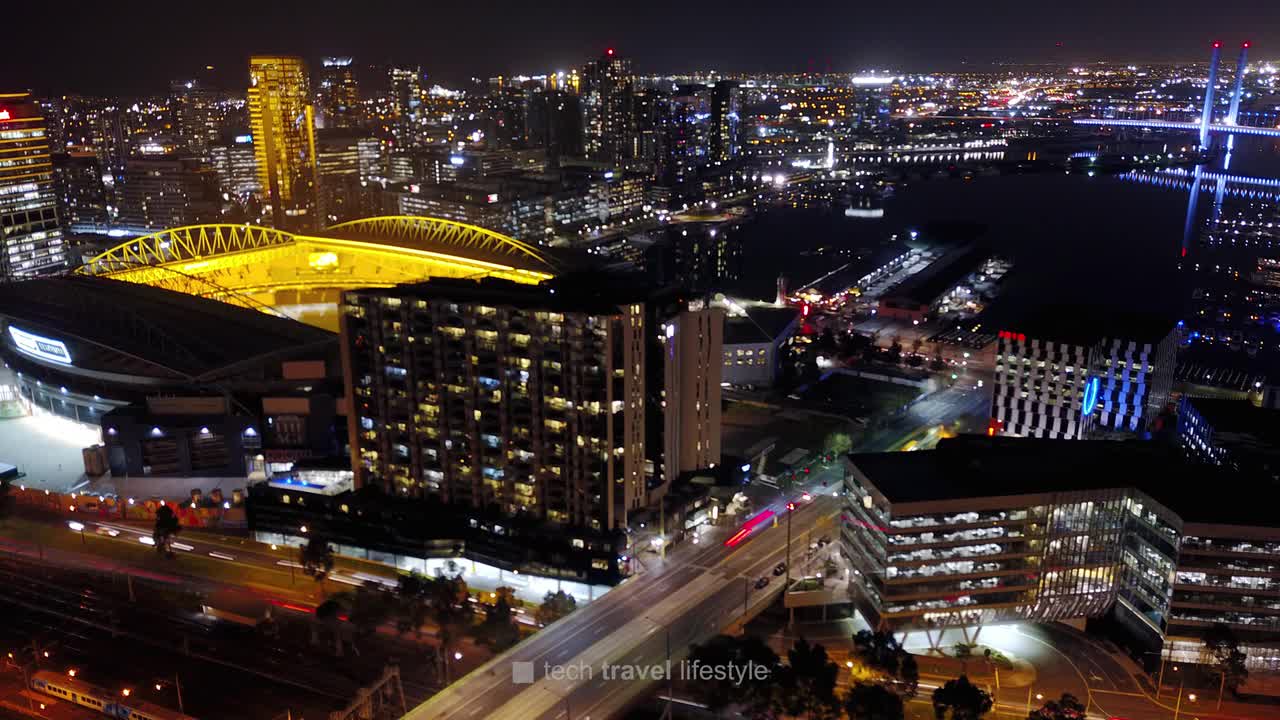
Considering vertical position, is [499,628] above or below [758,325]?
below

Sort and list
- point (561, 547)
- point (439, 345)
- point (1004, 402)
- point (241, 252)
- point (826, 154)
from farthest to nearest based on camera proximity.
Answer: point (826, 154)
point (241, 252)
point (1004, 402)
point (439, 345)
point (561, 547)

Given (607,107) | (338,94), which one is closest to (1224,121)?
(607,107)

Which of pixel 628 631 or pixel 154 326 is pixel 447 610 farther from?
pixel 154 326

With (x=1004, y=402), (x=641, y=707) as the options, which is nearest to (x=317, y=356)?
(x=641, y=707)

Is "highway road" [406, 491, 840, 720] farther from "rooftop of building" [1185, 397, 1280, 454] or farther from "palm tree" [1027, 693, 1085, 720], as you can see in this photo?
"rooftop of building" [1185, 397, 1280, 454]

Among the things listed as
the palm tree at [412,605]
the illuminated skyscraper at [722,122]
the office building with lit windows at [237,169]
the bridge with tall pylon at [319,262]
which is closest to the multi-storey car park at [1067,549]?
the palm tree at [412,605]

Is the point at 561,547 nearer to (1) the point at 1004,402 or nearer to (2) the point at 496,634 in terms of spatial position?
(2) the point at 496,634
